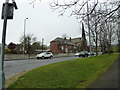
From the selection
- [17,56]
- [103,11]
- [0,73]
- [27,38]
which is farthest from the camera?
[27,38]

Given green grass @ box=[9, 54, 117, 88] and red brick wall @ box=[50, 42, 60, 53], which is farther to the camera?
red brick wall @ box=[50, 42, 60, 53]

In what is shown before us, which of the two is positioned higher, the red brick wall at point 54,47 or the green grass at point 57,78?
the red brick wall at point 54,47

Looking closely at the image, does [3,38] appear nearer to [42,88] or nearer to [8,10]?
[8,10]

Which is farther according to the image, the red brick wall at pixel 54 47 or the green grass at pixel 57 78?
the red brick wall at pixel 54 47

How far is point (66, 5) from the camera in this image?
5355 millimetres

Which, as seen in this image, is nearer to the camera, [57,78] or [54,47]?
[57,78]

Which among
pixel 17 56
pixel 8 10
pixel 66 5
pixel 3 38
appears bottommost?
pixel 17 56

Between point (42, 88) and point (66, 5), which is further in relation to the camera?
point (66, 5)

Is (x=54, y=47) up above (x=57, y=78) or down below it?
above

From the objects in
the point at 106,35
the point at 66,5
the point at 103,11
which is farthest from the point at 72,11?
the point at 106,35

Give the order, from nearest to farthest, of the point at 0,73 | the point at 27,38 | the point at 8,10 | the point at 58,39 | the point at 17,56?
1. the point at 0,73
2. the point at 8,10
3. the point at 17,56
4. the point at 27,38
5. the point at 58,39

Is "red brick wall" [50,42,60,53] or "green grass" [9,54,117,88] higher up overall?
"red brick wall" [50,42,60,53]

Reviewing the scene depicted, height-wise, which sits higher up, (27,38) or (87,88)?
(27,38)

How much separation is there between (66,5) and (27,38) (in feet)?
167
